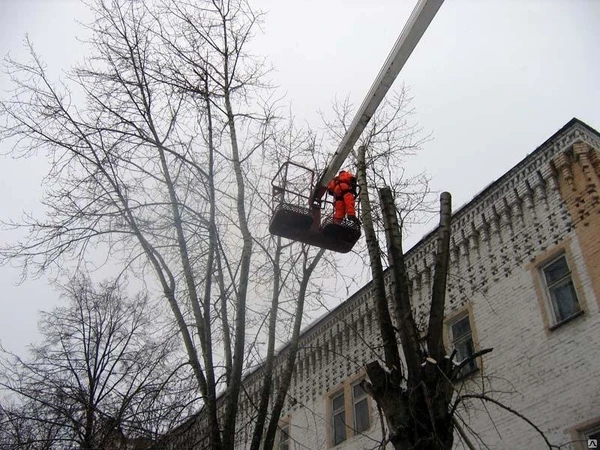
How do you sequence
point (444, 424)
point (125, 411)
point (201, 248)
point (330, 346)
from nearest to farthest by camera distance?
point (444, 424)
point (125, 411)
point (201, 248)
point (330, 346)

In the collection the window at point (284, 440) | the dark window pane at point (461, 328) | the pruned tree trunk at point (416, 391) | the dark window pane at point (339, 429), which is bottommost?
the pruned tree trunk at point (416, 391)

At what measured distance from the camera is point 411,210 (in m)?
9.74

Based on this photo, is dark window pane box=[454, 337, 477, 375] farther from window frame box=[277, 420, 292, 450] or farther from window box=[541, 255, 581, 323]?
window frame box=[277, 420, 292, 450]

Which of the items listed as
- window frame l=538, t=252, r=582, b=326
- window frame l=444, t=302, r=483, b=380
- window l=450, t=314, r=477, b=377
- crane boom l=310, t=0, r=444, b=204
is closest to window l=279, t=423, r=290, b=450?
window frame l=444, t=302, r=483, b=380

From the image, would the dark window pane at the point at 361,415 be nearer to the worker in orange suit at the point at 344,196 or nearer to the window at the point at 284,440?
the window at the point at 284,440

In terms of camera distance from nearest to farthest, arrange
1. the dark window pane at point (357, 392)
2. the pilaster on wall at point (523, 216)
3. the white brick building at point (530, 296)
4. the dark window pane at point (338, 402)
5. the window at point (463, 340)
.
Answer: the white brick building at point (530, 296) → the pilaster on wall at point (523, 216) → the window at point (463, 340) → the dark window pane at point (357, 392) → the dark window pane at point (338, 402)

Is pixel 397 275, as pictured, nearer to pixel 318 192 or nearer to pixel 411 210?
pixel 411 210

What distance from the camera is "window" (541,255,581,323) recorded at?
9.77 metres

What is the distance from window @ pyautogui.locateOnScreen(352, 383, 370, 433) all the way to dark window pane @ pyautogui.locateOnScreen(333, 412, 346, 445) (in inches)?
16.5

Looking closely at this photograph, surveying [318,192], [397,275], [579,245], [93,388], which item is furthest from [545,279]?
[93,388]

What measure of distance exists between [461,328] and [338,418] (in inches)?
170

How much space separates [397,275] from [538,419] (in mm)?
4538

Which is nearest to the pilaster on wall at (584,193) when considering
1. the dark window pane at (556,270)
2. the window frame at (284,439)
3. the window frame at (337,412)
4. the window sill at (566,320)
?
the window sill at (566,320)

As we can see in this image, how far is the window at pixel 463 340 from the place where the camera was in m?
11.3
